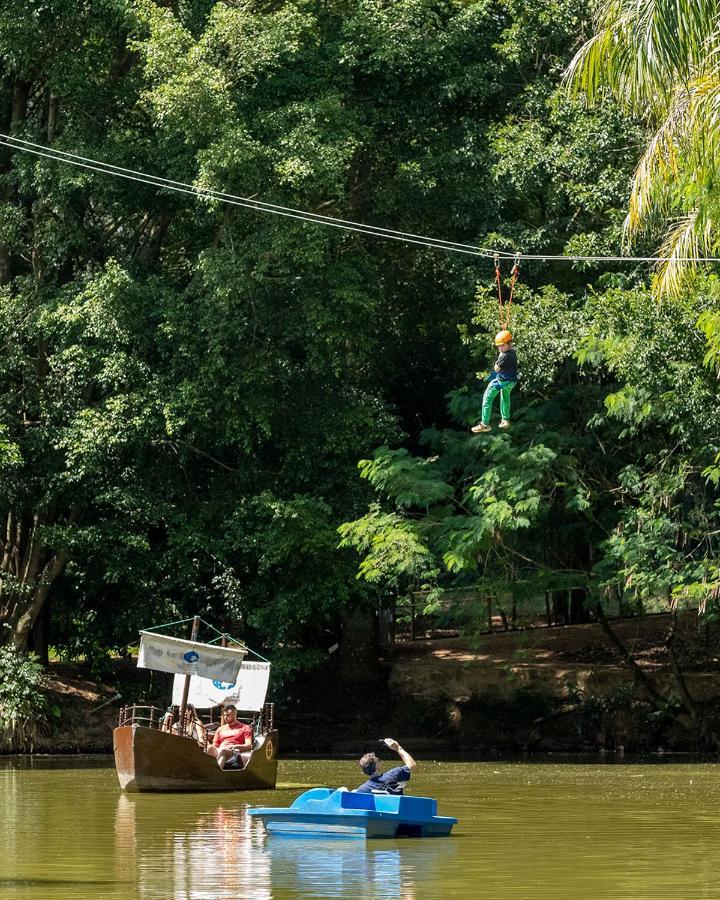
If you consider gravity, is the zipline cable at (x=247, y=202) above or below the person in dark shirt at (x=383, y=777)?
above

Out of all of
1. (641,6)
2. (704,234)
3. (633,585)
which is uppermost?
(641,6)

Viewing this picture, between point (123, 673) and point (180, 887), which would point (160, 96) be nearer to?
point (123, 673)

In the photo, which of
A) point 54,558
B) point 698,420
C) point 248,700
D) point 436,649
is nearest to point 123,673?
point 54,558

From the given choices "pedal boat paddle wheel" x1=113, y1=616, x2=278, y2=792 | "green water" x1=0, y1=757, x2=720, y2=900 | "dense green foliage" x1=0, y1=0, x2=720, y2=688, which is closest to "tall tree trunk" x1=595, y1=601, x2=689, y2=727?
"dense green foliage" x1=0, y1=0, x2=720, y2=688

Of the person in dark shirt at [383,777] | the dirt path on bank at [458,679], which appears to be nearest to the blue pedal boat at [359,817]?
the person in dark shirt at [383,777]

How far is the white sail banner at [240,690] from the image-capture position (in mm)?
26609

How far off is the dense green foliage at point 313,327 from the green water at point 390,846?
17.7 ft

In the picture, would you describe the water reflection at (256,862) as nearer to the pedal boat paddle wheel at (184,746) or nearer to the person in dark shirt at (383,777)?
the person in dark shirt at (383,777)

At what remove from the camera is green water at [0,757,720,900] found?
13531 mm

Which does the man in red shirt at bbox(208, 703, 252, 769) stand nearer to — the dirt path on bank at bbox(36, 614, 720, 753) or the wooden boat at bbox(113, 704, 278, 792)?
the wooden boat at bbox(113, 704, 278, 792)

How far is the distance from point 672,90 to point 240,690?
488 inches

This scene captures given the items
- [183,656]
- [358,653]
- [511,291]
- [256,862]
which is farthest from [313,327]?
[256,862]

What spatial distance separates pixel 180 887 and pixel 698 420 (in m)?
14.7

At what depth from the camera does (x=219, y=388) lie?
28.5 meters
